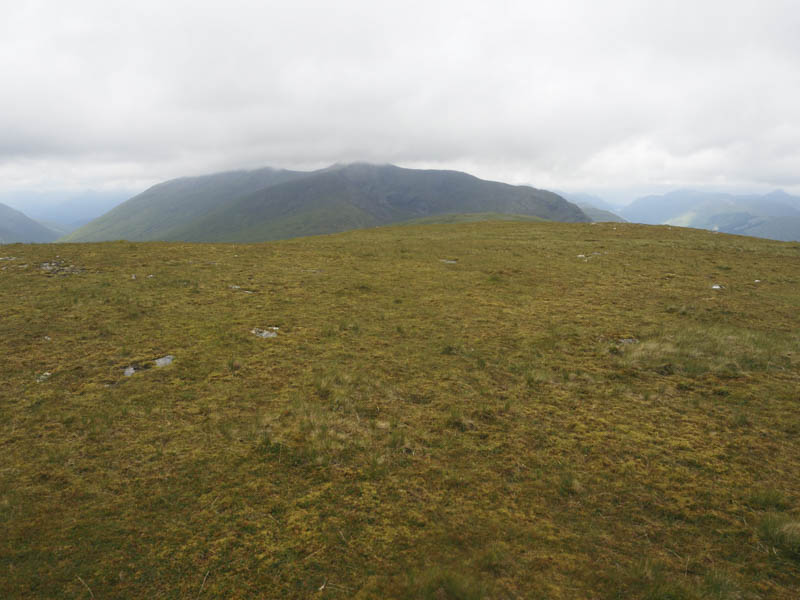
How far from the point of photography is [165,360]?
11.9 meters

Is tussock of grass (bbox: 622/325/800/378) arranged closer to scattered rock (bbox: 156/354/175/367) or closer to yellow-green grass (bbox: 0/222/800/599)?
yellow-green grass (bbox: 0/222/800/599)

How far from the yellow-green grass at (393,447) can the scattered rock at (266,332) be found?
15.2 inches

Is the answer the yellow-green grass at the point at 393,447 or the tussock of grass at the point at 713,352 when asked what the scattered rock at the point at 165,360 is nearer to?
the yellow-green grass at the point at 393,447

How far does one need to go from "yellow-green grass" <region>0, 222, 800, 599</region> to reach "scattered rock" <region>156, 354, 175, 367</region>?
0.26 metres

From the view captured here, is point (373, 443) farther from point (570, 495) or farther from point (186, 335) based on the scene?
point (186, 335)

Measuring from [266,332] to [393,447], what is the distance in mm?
8162

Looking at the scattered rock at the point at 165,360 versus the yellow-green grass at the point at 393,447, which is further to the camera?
the scattered rock at the point at 165,360

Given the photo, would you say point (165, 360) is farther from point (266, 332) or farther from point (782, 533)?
point (782, 533)

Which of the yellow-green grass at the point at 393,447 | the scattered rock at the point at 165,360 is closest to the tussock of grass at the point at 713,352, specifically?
the yellow-green grass at the point at 393,447

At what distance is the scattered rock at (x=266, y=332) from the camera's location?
14.3m

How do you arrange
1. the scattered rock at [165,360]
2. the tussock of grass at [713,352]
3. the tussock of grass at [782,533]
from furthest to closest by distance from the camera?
the tussock of grass at [713,352] → the scattered rock at [165,360] → the tussock of grass at [782,533]

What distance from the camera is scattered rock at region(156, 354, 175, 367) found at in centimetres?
1165

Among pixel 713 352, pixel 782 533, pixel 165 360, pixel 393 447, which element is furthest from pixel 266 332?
pixel 713 352

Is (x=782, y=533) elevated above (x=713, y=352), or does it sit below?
below
